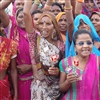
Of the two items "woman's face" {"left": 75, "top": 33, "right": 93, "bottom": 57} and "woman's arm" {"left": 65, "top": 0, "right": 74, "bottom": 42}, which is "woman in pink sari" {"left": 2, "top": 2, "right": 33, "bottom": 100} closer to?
"woman's arm" {"left": 65, "top": 0, "right": 74, "bottom": 42}

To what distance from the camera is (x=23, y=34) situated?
10.6 ft

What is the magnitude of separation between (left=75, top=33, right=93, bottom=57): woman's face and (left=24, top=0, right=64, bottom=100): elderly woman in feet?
1.15

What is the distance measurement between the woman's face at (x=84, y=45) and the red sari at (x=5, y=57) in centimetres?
68

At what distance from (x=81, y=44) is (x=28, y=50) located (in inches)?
30.7

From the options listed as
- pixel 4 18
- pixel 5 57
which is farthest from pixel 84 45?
pixel 4 18

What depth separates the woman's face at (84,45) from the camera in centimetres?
257

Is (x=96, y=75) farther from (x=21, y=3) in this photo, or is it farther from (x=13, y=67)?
(x=21, y=3)

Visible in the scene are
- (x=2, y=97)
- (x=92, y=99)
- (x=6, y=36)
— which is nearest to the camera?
(x=92, y=99)

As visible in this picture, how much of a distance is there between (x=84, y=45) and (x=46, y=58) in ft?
1.57

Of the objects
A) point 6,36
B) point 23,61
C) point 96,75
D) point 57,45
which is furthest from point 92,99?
point 6,36

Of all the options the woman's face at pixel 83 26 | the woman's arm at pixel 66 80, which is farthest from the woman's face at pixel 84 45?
the woman's face at pixel 83 26

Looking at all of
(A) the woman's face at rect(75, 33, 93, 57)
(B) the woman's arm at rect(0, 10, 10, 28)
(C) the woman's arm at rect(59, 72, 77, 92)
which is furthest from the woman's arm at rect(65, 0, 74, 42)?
(B) the woman's arm at rect(0, 10, 10, 28)

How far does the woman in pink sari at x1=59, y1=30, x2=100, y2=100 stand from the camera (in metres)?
2.49

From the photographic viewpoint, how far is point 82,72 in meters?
2.53
